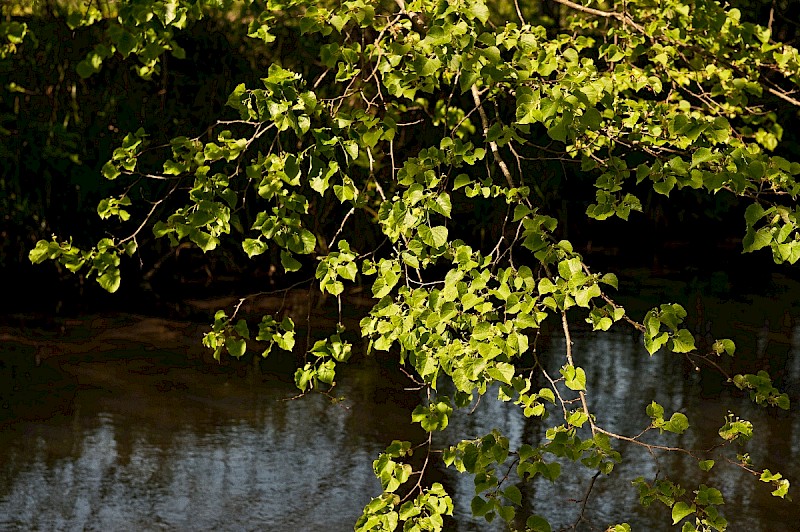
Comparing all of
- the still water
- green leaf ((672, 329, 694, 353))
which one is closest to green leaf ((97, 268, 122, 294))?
green leaf ((672, 329, 694, 353))

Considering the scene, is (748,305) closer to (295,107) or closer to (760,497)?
(760,497)

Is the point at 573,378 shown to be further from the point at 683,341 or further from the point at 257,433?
the point at 257,433

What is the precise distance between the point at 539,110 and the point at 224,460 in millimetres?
3213

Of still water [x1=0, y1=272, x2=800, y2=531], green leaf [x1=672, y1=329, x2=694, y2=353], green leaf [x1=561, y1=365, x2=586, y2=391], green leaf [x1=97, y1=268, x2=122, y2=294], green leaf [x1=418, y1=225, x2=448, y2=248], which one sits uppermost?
green leaf [x1=418, y1=225, x2=448, y2=248]

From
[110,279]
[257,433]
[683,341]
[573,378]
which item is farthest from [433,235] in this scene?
[257,433]

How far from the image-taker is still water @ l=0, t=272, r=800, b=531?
4754mm

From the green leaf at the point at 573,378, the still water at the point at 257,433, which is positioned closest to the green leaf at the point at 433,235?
the green leaf at the point at 573,378

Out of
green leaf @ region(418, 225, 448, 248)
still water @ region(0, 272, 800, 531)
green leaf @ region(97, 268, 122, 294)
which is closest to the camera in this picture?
green leaf @ region(418, 225, 448, 248)

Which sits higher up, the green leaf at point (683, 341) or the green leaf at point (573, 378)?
the green leaf at point (683, 341)

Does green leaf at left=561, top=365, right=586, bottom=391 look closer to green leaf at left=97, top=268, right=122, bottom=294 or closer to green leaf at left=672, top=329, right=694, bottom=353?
green leaf at left=672, top=329, right=694, bottom=353

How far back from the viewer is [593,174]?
10039 millimetres

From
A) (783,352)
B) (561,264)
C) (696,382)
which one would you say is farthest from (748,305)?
(561,264)

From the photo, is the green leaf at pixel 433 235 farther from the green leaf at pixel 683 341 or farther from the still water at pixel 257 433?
the still water at pixel 257 433

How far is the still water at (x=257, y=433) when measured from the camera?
4.75 metres
